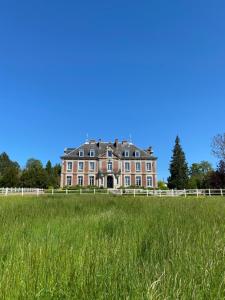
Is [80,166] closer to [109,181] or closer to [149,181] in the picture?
[109,181]

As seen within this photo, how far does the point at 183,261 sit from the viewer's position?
100 inches

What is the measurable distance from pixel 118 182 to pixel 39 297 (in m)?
50.9

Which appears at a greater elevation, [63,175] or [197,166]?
[197,166]

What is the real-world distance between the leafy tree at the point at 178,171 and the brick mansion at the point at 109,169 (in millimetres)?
3608

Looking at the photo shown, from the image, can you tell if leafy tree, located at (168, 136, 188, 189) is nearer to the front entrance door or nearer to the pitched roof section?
the pitched roof section

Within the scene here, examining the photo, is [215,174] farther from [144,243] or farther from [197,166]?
[197,166]

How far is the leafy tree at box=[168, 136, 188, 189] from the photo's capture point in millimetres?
52281

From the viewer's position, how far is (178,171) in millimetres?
52719

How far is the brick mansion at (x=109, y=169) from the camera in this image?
173ft

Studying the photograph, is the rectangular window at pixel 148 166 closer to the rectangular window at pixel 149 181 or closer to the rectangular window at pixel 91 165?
the rectangular window at pixel 149 181

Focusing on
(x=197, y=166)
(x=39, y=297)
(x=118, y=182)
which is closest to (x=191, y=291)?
(x=39, y=297)

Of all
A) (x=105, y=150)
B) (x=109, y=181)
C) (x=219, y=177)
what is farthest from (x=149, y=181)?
(x=219, y=177)

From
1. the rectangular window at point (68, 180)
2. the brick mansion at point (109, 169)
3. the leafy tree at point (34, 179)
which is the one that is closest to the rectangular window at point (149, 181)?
the brick mansion at point (109, 169)

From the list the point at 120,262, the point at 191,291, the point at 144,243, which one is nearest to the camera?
the point at 191,291
